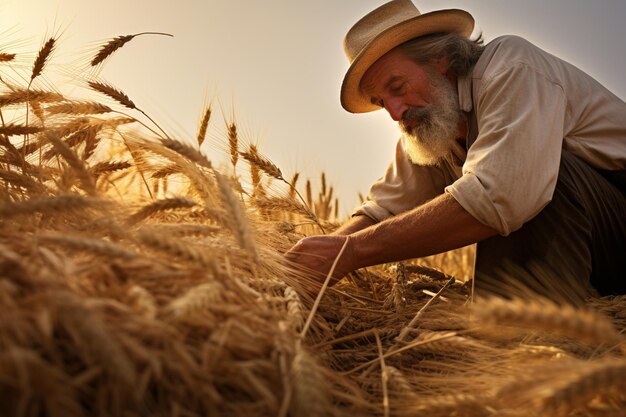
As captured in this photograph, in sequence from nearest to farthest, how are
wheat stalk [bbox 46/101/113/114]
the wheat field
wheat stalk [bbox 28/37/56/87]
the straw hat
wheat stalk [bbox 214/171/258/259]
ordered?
the wheat field, wheat stalk [bbox 214/171/258/259], wheat stalk [bbox 46/101/113/114], wheat stalk [bbox 28/37/56/87], the straw hat

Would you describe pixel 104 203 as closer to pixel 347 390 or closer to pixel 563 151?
pixel 347 390

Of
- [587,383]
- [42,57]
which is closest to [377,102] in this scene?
[42,57]

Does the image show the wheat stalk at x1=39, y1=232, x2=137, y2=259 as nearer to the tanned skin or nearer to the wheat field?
the wheat field

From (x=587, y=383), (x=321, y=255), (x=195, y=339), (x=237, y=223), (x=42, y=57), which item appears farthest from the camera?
(x=42, y=57)

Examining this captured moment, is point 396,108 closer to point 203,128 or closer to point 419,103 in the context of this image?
point 419,103

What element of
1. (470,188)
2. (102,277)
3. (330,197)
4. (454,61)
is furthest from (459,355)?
(330,197)

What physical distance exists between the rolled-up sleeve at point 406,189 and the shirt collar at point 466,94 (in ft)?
1.33

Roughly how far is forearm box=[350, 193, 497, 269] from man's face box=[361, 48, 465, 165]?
0.67 m

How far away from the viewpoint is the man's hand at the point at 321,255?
1.77m

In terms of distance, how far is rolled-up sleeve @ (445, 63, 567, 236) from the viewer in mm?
1785

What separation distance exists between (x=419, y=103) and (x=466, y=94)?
0.27 m

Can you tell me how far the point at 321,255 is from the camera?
179 centimetres

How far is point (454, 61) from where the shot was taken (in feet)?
8.11

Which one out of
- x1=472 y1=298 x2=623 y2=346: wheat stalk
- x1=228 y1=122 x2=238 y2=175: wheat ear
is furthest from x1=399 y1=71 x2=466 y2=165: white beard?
x1=472 y1=298 x2=623 y2=346: wheat stalk
